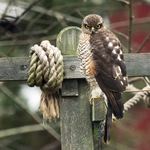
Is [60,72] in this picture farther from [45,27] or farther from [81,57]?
[45,27]

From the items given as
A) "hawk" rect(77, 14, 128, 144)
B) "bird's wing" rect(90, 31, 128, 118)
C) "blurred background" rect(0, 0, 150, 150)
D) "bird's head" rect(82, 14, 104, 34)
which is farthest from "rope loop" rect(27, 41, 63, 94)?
"blurred background" rect(0, 0, 150, 150)

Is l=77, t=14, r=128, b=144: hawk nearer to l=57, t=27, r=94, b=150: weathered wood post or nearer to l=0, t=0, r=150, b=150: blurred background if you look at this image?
l=57, t=27, r=94, b=150: weathered wood post

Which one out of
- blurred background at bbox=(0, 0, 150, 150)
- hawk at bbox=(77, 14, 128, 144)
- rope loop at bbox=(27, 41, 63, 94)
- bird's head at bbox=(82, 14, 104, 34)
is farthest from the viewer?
blurred background at bbox=(0, 0, 150, 150)

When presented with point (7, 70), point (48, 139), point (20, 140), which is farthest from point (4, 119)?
point (7, 70)

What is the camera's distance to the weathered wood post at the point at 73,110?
5.68 ft

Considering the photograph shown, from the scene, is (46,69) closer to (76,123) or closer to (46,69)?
(46,69)

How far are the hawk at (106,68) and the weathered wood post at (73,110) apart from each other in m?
0.06

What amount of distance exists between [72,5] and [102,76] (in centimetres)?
183

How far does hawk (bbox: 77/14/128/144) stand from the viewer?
5.64ft

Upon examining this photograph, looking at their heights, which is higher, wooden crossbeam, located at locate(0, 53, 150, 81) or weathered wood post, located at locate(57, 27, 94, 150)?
wooden crossbeam, located at locate(0, 53, 150, 81)

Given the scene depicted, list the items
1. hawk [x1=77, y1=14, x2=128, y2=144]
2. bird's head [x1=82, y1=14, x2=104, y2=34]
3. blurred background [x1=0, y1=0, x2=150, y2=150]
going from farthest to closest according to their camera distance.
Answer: blurred background [x1=0, y1=0, x2=150, y2=150] < bird's head [x1=82, y1=14, x2=104, y2=34] < hawk [x1=77, y1=14, x2=128, y2=144]

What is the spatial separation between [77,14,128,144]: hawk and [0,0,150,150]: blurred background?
1373 millimetres

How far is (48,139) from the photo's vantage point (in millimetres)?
3600

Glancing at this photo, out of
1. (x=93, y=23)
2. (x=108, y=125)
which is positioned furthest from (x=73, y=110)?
(x=93, y=23)
